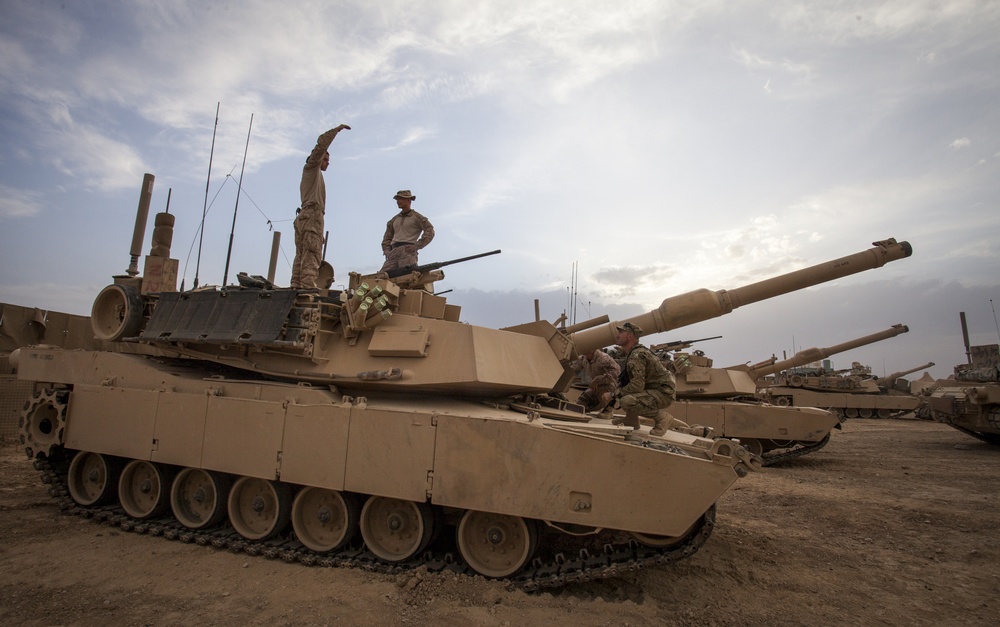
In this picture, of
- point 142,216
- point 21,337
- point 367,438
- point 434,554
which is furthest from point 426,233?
point 21,337

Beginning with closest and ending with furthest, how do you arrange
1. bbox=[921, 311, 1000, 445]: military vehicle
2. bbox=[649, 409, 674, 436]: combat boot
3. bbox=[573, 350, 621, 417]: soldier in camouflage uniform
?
bbox=[649, 409, 674, 436]: combat boot
bbox=[573, 350, 621, 417]: soldier in camouflage uniform
bbox=[921, 311, 1000, 445]: military vehicle

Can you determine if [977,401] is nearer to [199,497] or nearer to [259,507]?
[259,507]

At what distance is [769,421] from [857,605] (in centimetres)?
881

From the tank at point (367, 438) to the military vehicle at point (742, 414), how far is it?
597cm

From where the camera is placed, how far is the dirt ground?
4.65 m

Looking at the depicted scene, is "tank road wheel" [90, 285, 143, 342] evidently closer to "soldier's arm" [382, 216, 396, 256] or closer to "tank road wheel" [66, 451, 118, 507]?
"tank road wheel" [66, 451, 118, 507]

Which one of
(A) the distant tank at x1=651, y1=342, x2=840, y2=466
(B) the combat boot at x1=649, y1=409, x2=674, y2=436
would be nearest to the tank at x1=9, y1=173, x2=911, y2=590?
(B) the combat boot at x1=649, y1=409, x2=674, y2=436

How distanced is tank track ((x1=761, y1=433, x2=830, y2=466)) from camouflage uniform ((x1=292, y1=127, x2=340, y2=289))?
11513 mm

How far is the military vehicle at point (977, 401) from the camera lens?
51.5ft

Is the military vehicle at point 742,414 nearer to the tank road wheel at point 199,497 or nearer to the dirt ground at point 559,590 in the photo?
the dirt ground at point 559,590

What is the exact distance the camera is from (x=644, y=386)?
6.43 m

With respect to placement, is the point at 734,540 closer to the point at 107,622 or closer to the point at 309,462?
the point at 309,462

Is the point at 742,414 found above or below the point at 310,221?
below

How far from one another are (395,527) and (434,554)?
50 centimetres
